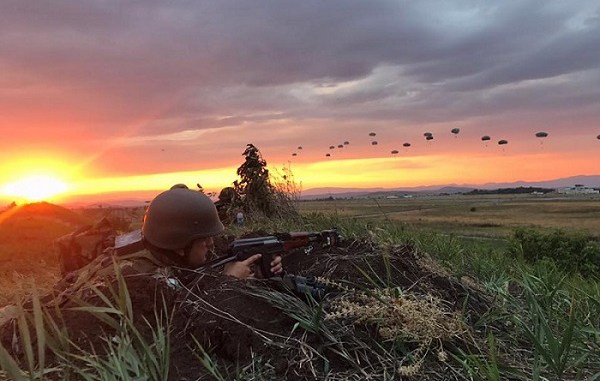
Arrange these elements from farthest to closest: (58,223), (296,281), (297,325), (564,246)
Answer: (564,246) < (58,223) < (296,281) < (297,325)

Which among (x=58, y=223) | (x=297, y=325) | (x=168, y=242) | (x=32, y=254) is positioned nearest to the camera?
(x=297, y=325)

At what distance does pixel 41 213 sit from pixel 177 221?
1596 centimetres

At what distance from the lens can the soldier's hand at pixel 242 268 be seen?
4285 millimetres

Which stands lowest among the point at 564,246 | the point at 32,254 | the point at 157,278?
the point at 564,246

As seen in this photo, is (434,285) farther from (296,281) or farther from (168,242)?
(168,242)

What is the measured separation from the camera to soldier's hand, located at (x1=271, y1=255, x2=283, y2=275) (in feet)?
14.4

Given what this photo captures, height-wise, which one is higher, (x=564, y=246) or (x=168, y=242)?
(x=168, y=242)

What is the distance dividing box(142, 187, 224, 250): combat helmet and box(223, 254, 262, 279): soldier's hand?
0.70m

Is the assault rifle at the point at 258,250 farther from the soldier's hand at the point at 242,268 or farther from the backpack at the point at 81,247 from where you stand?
the backpack at the point at 81,247

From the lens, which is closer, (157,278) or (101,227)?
Result: (157,278)

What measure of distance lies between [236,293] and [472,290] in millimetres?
2252

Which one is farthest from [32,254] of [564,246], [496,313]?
[564,246]

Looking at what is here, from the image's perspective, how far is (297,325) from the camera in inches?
139

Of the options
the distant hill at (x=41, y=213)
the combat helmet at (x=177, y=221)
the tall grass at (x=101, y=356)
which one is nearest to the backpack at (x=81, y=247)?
the combat helmet at (x=177, y=221)
